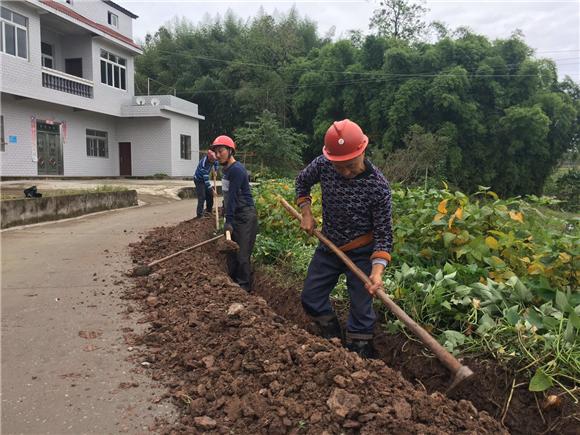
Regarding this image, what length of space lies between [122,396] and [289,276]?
9.48 feet

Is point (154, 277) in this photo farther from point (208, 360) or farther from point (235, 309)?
point (208, 360)

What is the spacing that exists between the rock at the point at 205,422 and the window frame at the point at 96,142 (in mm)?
22631

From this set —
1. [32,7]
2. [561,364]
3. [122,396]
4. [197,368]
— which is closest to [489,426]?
[561,364]

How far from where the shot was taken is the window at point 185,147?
27203 millimetres

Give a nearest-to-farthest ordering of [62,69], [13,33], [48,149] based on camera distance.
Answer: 1. [13,33]
2. [48,149]
3. [62,69]

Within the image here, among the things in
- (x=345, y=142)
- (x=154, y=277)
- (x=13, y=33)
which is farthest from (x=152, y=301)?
(x=13, y=33)

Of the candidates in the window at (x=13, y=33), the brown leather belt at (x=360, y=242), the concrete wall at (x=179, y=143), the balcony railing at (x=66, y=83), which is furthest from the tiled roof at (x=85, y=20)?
the brown leather belt at (x=360, y=242)

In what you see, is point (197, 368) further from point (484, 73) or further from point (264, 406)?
point (484, 73)

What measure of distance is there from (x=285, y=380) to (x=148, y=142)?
24142 mm

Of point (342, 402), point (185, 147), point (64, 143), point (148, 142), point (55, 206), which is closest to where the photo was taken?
point (342, 402)

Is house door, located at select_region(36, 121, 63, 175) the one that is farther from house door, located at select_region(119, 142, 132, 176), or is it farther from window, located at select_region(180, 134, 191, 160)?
window, located at select_region(180, 134, 191, 160)

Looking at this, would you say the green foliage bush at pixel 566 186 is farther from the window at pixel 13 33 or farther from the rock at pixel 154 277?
the rock at pixel 154 277

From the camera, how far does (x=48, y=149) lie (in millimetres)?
20281

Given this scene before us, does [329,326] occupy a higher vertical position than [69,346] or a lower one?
higher
